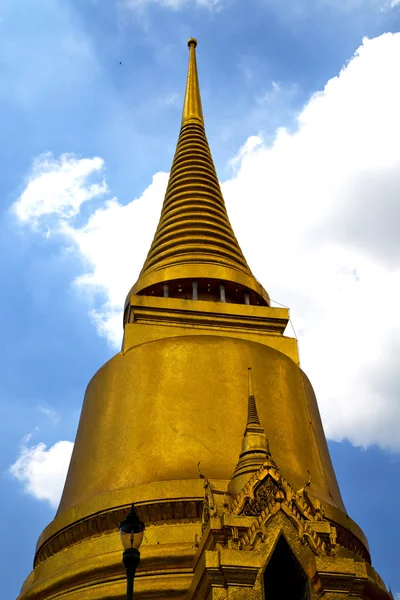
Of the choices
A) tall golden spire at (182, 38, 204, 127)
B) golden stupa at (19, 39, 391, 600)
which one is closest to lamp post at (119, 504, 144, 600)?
golden stupa at (19, 39, 391, 600)

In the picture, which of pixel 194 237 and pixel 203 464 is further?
pixel 194 237

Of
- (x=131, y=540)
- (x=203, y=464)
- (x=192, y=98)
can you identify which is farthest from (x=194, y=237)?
(x=131, y=540)

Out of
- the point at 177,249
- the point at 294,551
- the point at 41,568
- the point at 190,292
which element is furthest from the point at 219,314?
the point at 294,551

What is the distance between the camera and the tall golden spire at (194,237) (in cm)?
1861

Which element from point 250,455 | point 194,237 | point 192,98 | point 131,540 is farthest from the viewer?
point 192,98

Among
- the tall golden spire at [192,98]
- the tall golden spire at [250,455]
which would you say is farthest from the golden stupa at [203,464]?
the tall golden spire at [192,98]

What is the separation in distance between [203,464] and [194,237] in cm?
795

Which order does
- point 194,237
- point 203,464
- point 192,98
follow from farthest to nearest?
1. point 192,98
2. point 194,237
3. point 203,464

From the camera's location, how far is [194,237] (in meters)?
20.0

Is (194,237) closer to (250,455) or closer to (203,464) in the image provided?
(203,464)


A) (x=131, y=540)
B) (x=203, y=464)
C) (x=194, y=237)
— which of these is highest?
(x=194, y=237)

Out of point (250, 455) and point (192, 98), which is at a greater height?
point (192, 98)

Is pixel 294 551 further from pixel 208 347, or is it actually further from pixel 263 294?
pixel 263 294

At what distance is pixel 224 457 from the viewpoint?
13602mm
